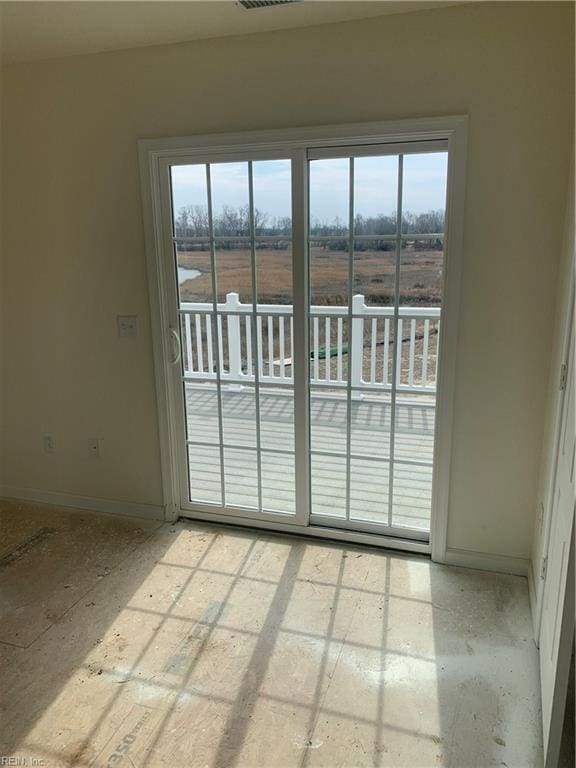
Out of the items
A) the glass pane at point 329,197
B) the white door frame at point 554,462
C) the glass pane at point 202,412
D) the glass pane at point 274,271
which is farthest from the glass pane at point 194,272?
the white door frame at point 554,462

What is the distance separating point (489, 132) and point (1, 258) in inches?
105

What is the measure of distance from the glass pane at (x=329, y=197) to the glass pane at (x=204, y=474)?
137 cm

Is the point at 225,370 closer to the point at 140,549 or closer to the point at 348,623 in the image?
the point at 140,549

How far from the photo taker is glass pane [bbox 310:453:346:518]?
2.89m

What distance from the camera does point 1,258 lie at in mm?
3031

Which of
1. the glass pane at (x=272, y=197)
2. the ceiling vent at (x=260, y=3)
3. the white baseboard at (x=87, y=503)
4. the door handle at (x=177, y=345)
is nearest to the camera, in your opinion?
the ceiling vent at (x=260, y=3)

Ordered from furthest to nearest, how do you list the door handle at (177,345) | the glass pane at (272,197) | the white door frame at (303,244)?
the door handle at (177,345), the glass pane at (272,197), the white door frame at (303,244)

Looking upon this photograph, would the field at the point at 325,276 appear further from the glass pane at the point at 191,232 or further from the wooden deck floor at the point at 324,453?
the wooden deck floor at the point at 324,453

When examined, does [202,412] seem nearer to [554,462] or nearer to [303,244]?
[303,244]

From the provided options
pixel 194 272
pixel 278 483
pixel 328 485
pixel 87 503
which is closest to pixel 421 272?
pixel 194 272

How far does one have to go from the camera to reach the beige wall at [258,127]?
2.13 m

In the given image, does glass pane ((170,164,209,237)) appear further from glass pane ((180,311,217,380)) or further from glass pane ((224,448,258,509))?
glass pane ((224,448,258,509))

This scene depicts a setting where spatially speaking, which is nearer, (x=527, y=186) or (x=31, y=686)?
(x=31, y=686)

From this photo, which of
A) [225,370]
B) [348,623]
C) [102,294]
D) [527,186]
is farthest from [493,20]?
[348,623]
